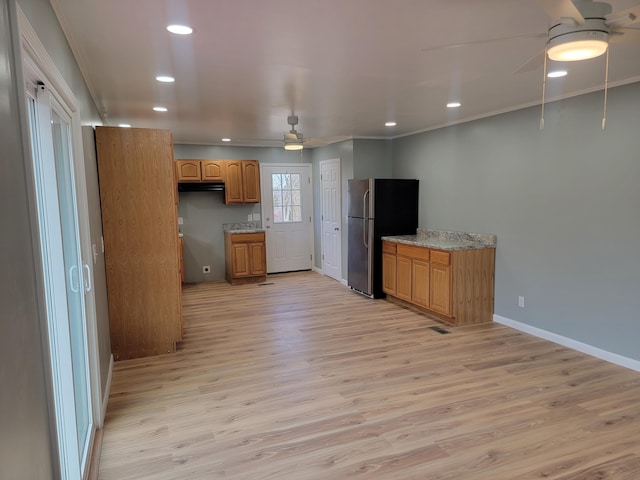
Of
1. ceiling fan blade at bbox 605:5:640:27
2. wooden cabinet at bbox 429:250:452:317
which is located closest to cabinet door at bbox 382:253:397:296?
wooden cabinet at bbox 429:250:452:317

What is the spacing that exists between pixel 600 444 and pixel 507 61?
2.57 m

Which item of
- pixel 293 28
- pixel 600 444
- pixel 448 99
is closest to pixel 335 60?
pixel 293 28

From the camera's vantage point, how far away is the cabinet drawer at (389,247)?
566 centimetres

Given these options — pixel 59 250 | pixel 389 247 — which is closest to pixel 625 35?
pixel 59 250

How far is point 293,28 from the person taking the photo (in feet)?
7.43

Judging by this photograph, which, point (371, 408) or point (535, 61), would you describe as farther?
point (371, 408)

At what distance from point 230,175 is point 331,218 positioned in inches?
76.8

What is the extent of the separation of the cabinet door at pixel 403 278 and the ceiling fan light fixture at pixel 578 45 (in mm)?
3782

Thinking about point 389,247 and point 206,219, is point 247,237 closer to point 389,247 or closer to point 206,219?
point 206,219

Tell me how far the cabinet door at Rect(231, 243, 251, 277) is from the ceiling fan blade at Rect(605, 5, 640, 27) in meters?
5.99

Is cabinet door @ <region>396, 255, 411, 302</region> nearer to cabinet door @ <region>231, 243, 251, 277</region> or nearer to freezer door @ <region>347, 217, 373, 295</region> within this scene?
freezer door @ <region>347, 217, 373, 295</region>

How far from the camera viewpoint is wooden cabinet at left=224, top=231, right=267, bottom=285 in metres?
6.95

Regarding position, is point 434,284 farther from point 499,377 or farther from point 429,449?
point 429,449

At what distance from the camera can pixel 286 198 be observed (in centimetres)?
792
